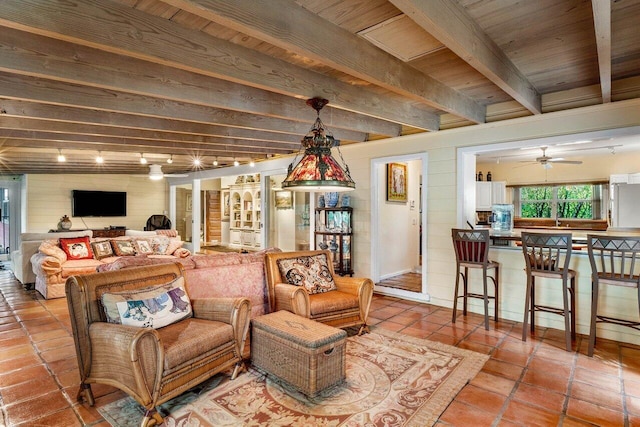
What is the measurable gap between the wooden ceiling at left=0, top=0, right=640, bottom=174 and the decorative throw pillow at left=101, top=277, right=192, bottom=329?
1.56m

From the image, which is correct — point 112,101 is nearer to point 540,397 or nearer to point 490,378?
point 490,378

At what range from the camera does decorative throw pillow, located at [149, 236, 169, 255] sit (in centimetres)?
656

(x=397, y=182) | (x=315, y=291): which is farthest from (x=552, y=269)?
(x=397, y=182)

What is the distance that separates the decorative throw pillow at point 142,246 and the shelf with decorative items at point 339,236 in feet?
10.5

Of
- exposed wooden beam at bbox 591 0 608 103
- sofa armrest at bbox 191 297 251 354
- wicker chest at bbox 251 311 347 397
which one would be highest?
exposed wooden beam at bbox 591 0 608 103

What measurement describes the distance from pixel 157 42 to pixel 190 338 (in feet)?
6.23

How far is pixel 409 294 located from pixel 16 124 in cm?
521

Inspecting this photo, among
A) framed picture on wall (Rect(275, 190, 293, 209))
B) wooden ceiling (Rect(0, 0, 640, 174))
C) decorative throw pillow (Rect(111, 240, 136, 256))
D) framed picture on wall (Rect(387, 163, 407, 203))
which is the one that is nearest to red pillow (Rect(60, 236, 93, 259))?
decorative throw pillow (Rect(111, 240, 136, 256))

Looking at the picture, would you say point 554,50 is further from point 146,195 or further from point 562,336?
point 146,195

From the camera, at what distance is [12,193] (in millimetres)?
8430

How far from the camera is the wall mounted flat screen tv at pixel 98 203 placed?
28.7 feet

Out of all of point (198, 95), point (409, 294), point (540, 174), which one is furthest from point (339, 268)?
point (540, 174)

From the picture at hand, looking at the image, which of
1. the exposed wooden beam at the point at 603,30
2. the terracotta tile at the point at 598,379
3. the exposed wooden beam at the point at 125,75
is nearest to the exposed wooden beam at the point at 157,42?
the exposed wooden beam at the point at 125,75

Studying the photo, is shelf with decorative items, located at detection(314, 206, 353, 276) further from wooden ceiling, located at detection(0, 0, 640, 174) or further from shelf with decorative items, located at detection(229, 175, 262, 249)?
shelf with decorative items, located at detection(229, 175, 262, 249)
